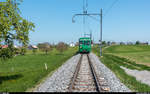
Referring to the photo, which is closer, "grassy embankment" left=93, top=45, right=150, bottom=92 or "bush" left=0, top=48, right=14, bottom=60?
"grassy embankment" left=93, top=45, right=150, bottom=92

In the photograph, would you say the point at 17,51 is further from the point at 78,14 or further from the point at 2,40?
the point at 78,14

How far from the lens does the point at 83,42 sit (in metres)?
37.8

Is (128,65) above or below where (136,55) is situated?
below

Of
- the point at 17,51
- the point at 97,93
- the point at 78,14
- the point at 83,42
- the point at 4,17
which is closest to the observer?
the point at 97,93

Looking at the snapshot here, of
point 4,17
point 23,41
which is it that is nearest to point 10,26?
point 4,17

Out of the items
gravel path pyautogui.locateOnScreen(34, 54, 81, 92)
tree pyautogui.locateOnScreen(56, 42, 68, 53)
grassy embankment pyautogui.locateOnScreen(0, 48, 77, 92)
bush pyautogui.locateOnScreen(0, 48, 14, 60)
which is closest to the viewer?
gravel path pyautogui.locateOnScreen(34, 54, 81, 92)

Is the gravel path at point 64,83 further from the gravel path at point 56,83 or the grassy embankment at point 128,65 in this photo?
the grassy embankment at point 128,65

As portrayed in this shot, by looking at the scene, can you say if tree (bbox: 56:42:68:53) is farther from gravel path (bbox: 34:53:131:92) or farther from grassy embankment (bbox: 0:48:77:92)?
gravel path (bbox: 34:53:131:92)

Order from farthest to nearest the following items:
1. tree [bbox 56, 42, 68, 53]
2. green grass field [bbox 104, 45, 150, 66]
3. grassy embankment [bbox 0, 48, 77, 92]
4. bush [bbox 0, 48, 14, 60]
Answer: tree [bbox 56, 42, 68, 53]
green grass field [bbox 104, 45, 150, 66]
bush [bbox 0, 48, 14, 60]
grassy embankment [bbox 0, 48, 77, 92]

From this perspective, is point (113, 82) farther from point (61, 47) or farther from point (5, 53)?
point (61, 47)

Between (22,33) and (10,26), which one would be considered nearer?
(10,26)

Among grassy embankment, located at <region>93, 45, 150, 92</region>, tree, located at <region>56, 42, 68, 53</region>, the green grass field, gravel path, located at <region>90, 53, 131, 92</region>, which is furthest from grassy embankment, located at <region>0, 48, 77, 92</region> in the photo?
tree, located at <region>56, 42, 68, 53</region>

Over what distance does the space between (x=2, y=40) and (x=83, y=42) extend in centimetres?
2401

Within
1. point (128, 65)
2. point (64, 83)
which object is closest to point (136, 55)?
point (128, 65)
